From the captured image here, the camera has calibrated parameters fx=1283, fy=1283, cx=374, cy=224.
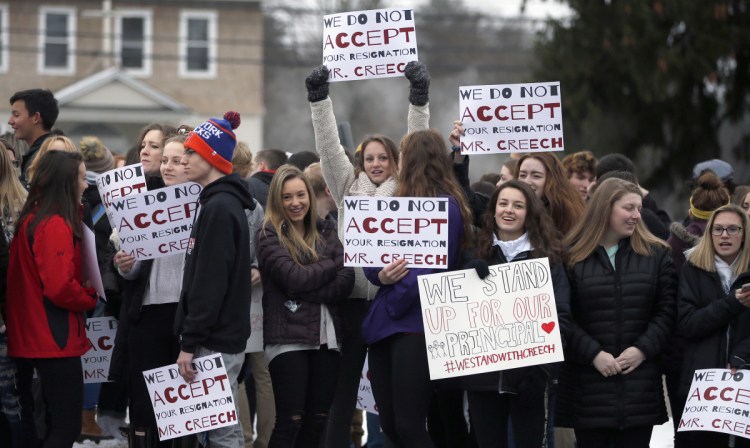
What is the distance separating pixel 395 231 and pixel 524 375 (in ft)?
3.62

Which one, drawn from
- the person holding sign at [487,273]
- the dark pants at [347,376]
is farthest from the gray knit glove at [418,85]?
the dark pants at [347,376]

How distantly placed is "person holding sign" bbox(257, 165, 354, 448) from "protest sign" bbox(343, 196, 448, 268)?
1.09 feet

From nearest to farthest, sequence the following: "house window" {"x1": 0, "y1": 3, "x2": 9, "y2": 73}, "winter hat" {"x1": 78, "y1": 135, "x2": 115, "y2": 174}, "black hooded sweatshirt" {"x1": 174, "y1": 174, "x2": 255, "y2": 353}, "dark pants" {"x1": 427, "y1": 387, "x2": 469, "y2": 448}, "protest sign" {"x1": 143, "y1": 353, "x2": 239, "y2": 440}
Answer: "black hooded sweatshirt" {"x1": 174, "y1": 174, "x2": 255, "y2": 353} → "protest sign" {"x1": 143, "y1": 353, "x2": 239, "y2": 440} → "dark pants" {"x1": 427, "y1": 387, "x2": 469, "y2": 448} → "winter hat" {"x1": 78, "y1": 135, "x2": 115, "y2": 174} → "house window" {"x1": 0, "y1": 3, "x2": 9, "y2": 73}

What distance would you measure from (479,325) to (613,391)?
854 millimetres

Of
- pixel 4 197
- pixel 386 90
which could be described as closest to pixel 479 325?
pixel 4 197

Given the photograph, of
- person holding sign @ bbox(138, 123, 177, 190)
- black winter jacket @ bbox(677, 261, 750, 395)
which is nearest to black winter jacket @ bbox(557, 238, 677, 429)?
black winter jacket @ bbox(677, 261, 750, 395)

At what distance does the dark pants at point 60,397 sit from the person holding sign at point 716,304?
3544 mm

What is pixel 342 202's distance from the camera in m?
8.12

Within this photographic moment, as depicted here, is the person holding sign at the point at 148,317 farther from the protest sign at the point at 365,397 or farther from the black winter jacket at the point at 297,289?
the protest sign at the point at 365,397

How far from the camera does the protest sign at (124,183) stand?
26.6ft

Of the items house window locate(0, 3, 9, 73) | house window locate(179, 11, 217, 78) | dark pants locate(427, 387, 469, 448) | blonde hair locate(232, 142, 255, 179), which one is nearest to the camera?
dark pants locate(427, 387, 469, 448)

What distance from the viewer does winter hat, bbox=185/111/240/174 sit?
7172 millimetres

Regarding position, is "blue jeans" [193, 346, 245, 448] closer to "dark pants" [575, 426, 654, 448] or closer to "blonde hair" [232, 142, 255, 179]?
"dark pants" [575, 426, 654, 448]

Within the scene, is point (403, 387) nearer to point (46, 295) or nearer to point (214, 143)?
point (214, 143)
